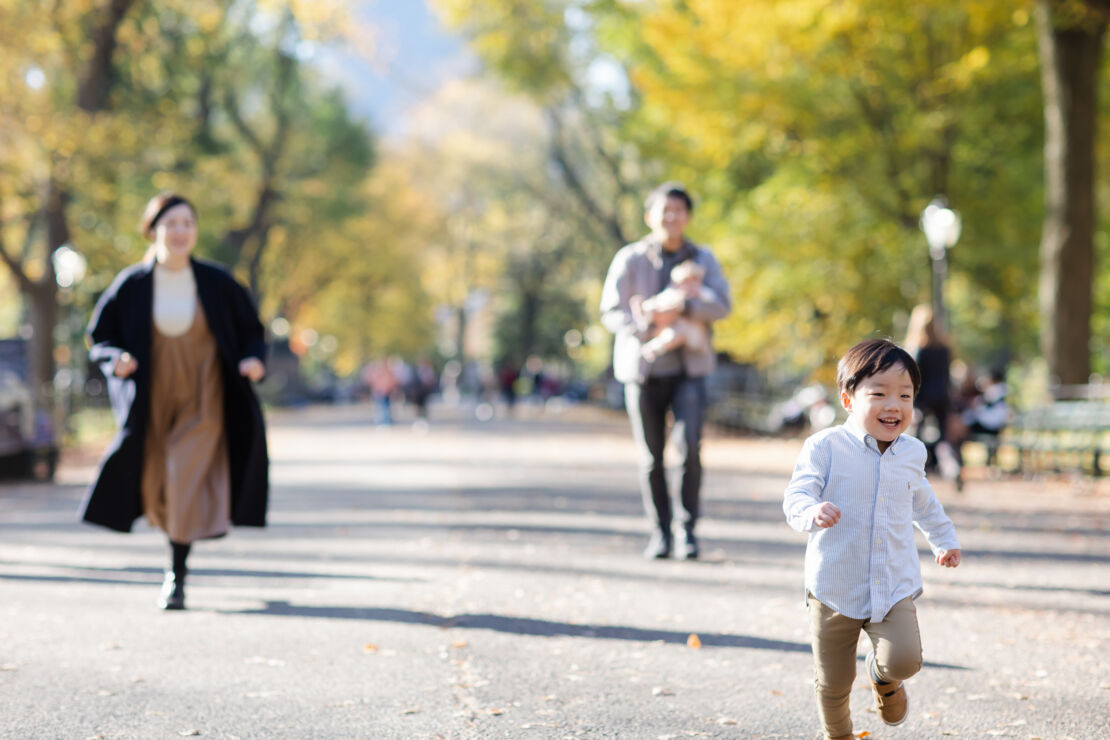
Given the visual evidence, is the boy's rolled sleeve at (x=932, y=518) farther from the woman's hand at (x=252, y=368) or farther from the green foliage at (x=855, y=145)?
the green foliage at (x=855, y=145)

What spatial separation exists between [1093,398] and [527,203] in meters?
40.3

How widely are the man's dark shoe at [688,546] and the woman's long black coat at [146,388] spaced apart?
2.53 meters

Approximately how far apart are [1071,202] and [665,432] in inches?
389

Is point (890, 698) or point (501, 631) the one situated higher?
point (890, 698)

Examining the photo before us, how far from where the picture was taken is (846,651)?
358 centimetres

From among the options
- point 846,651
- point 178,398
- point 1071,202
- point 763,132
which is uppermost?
point 763,132

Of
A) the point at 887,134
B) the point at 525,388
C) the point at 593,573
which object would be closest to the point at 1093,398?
the point at 887,134

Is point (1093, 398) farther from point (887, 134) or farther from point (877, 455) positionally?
point (877, 455)

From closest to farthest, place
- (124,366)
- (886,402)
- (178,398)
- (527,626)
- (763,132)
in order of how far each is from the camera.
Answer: (886,402)
(527,626)
(124,366)
(178,398)
(763,132)

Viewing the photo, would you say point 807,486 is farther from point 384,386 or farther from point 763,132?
point 384,386

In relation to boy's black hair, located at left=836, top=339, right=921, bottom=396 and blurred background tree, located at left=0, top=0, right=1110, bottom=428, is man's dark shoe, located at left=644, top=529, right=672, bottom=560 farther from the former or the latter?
blurred background tree, located at left=0, top=0, right=1110, bottom=428

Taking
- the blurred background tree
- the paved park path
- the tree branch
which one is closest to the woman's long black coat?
the paved park path

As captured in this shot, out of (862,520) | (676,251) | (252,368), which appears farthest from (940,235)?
(862,520)

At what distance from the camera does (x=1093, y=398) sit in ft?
49.3
